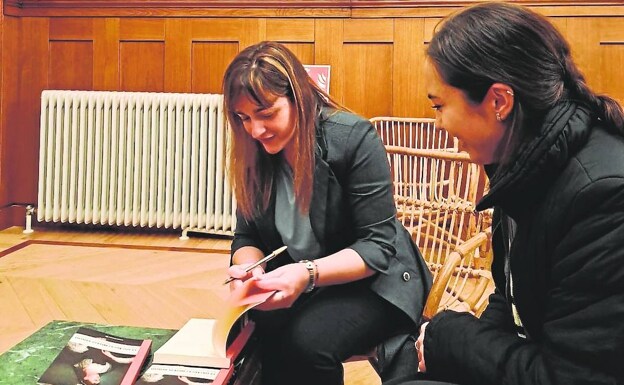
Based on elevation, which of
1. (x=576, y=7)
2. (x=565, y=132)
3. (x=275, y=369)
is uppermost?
(x=576, y=7)

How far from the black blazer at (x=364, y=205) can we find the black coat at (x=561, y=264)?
0.50 m

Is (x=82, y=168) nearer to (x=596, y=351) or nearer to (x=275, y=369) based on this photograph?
(x=275, y=369)

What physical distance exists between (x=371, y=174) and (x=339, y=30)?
244cm

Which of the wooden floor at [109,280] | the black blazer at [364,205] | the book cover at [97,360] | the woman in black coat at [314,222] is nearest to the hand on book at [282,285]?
the woman in black coat at [314,222]

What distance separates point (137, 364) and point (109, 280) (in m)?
1.93

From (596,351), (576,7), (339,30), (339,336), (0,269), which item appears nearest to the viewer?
(596,351)

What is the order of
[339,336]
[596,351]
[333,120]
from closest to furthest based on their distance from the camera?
[596,351], [339,336], [333,120]

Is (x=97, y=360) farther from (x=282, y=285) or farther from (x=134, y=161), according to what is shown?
(x=134, y=161)

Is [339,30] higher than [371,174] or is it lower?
higher

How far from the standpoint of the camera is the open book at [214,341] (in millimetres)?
1328

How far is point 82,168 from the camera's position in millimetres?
4141

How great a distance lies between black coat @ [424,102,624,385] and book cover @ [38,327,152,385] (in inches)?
25.9

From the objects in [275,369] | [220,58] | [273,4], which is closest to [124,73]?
[220,58]

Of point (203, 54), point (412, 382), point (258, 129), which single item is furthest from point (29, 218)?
point (412, 382)
